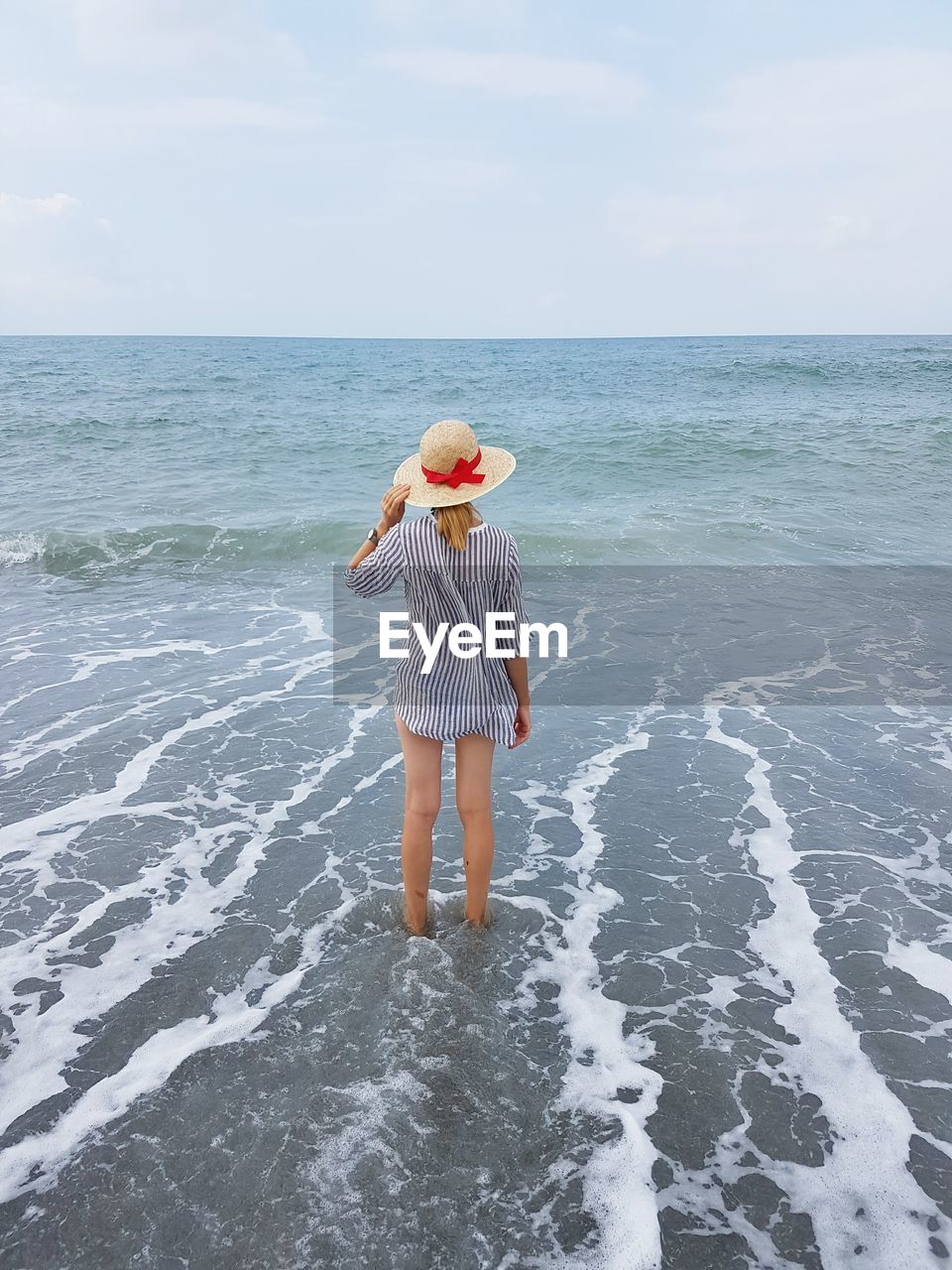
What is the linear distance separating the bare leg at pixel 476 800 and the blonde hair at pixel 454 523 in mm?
824

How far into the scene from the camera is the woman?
3242 mm

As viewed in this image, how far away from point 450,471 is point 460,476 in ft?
0.13

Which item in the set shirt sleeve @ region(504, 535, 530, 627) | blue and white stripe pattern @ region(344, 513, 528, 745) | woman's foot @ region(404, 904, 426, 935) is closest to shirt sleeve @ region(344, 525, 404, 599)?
blue and white stripe pattern @ region(344, 513, 528, 745)

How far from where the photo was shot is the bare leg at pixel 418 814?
3603mm

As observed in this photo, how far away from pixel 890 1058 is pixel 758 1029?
0.46 meters

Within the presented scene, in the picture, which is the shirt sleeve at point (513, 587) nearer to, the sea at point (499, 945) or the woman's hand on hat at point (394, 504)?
the woman's hand on hat at point (394, 504)

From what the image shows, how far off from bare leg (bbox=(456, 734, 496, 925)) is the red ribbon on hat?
1031 millimetres

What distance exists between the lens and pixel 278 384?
109ft

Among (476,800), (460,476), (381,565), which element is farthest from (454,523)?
(476,800)

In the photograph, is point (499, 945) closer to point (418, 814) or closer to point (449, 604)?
point (418, 814)

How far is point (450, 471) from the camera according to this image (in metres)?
3.23

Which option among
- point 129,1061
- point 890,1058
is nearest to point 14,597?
point 129,1061

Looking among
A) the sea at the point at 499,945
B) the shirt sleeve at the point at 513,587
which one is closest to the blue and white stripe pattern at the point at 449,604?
the shirt sleeve at the point at 513,587

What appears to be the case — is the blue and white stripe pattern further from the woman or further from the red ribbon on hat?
the red ribbon on hat
